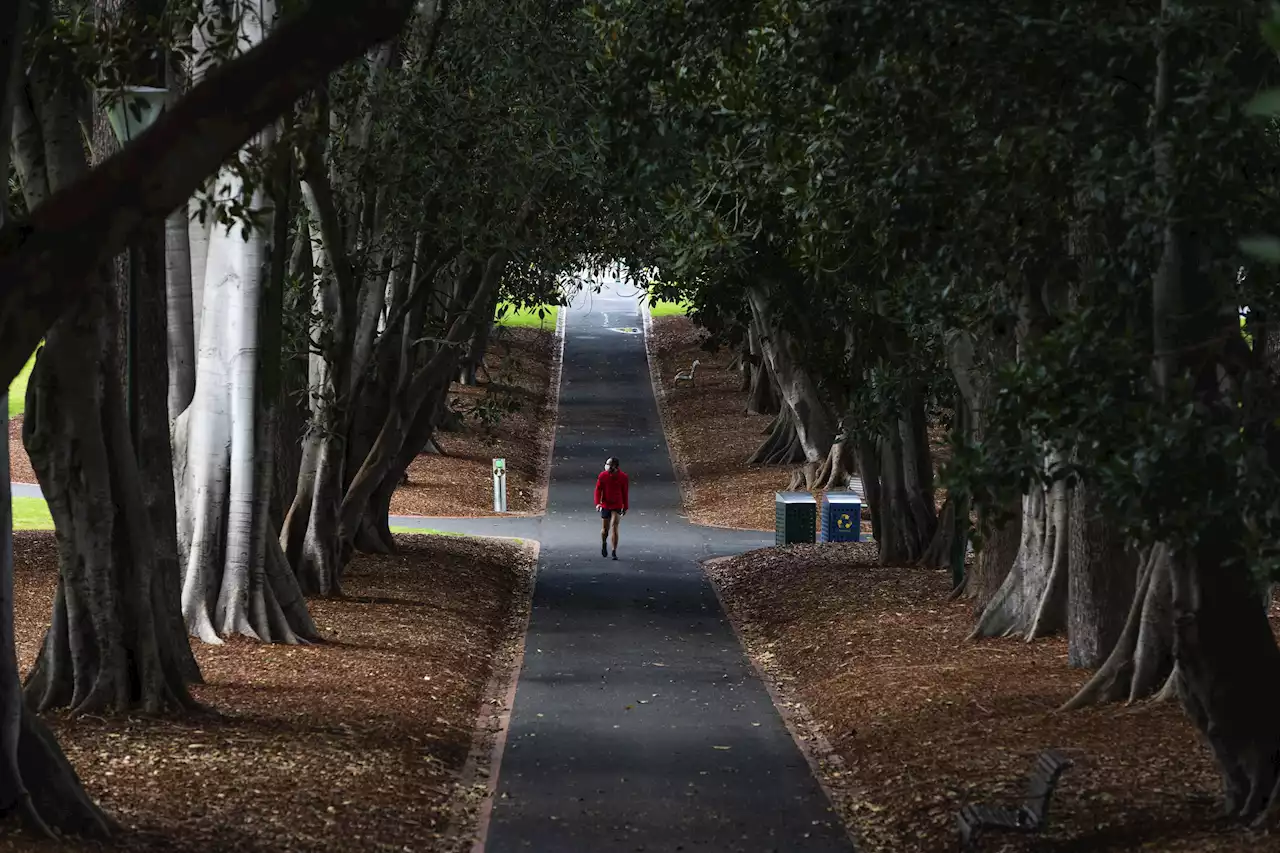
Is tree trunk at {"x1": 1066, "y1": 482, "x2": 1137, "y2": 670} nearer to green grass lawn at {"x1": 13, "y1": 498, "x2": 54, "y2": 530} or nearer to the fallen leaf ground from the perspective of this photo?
the fallen leaf ground

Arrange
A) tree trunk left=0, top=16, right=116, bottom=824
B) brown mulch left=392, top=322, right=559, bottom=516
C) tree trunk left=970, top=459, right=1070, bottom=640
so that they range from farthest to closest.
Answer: brown mulch left=392, top=322, right=559, bottom=516 < tree trunk left=970, top=459, right=1070, bottom=640 < tree trunk left=0, top=16, right=116, bottom=824

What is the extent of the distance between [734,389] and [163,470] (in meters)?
42.4

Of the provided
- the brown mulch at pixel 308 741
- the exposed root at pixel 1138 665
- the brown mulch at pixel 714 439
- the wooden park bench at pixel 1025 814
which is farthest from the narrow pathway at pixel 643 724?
the brown mulch at pixel 714 439

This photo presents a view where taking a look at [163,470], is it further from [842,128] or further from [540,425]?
[540,425]

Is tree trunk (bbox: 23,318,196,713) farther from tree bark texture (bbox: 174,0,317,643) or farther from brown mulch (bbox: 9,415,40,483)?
brown mulch (bbox: 9,415,40,483)

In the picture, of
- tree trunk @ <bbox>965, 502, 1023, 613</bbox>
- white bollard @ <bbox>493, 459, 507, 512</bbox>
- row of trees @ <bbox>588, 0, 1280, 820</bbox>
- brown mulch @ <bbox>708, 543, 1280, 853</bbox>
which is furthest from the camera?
white bollard @ <bbox>493, 459, 507, 512</bbox>

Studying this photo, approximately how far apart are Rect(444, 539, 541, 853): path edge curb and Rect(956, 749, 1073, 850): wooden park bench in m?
2.74

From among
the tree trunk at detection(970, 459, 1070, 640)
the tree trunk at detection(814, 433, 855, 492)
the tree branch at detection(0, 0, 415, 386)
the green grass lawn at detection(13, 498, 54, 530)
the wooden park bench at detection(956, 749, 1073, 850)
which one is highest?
the tree branch at detection(0, 0, 415, 386)

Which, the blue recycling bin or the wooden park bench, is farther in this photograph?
the blue recycling bin

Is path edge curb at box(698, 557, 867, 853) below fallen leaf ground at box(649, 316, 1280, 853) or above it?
below

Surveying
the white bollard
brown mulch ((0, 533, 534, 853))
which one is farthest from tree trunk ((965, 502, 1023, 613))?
the white bollard

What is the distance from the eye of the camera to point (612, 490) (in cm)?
2725

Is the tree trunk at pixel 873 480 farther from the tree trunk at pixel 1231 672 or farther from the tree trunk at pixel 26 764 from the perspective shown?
the tree trunk at pixel 26 764

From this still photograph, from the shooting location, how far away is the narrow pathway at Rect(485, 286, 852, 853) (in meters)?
11.0
